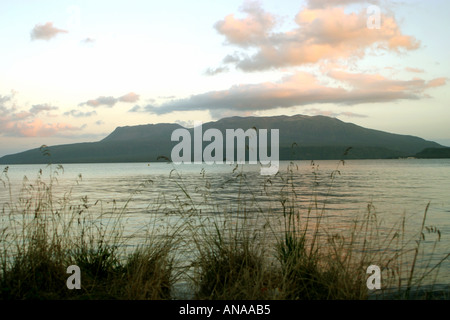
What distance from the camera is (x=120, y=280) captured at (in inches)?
230

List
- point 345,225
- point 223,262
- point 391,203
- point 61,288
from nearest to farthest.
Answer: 1. point 61,288
2. point 223,262
3. point 345,225
4. point 391,203

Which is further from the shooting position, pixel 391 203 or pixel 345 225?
pixel 391 203

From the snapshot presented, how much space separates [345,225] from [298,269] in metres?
9.49

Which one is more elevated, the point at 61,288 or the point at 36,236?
the point at 36,236

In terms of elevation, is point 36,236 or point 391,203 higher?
point 36,236
